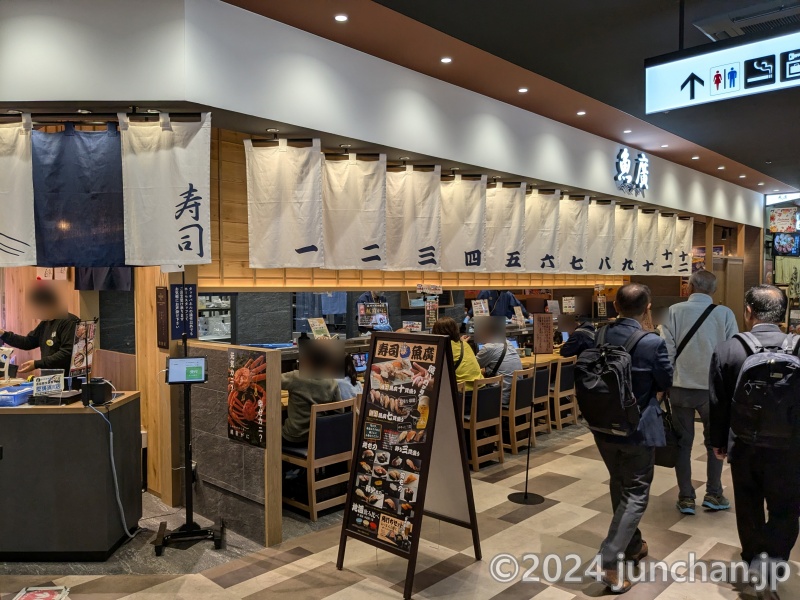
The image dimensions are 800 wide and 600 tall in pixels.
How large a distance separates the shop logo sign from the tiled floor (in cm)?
470

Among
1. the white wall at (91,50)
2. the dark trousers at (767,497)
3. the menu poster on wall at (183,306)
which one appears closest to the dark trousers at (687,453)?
the dark trousers at (767,497)

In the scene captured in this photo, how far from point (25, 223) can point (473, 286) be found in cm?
495

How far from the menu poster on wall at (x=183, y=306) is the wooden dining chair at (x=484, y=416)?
2.78m

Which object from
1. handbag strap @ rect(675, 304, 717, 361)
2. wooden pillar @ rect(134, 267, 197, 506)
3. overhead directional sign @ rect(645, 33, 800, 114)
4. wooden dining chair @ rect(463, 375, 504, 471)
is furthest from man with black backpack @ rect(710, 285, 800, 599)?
wooden pillar @ rect(134, 267, 197, 506)

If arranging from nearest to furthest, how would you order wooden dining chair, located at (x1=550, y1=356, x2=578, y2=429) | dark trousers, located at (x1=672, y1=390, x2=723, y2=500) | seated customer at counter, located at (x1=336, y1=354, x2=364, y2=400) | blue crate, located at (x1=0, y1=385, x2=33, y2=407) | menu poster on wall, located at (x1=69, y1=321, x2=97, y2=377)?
blue crate, located at (x1=0, y1=385, x2=33, y2=407), menu poster on wall, located at (x1=69, y1=321, x2=97, y2=377), dark trousers, located at (x1=672, y1=390, x2=723, y2=500), seated customer at counter, located at (x1=336, y1=354, x2=364, y2=400), wooden dining chair, located at (x1=550, y1=356, x2=578, y2=429)

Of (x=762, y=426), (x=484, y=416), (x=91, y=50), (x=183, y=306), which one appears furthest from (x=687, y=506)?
(x=91, y=50)

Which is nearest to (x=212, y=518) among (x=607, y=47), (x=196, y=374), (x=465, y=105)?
(x=196, y=374)

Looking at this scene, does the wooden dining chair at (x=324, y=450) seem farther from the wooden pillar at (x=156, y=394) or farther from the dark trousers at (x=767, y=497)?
the dark trousers at (x=767, y=497)

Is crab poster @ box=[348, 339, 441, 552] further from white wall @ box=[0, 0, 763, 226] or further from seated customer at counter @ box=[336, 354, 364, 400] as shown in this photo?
white wall @ box=[0, 0, 763, 226]

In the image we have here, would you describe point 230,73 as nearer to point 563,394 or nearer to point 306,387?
point 306,387

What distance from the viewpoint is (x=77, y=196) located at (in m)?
4.18

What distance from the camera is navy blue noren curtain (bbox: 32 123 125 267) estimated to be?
416cm

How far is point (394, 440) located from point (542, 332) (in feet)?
8.87

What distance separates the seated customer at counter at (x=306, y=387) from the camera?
184 inches
